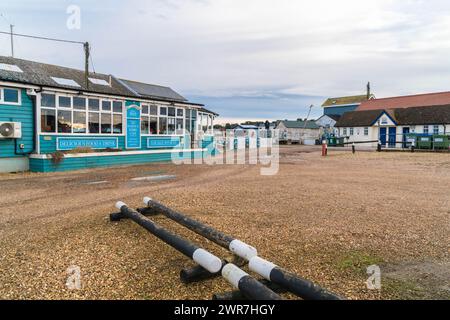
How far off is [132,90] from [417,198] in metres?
25.1

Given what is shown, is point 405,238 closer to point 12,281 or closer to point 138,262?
point 138,262

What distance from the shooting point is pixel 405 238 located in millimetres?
4938

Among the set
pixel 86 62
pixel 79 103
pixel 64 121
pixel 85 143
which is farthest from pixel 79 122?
pixel 86 62

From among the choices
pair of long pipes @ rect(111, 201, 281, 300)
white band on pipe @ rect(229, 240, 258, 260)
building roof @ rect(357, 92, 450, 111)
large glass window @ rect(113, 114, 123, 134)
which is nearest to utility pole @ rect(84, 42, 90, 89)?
large glass window @ rect(113, 114, 123, 134)

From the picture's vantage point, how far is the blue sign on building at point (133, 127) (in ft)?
56.3

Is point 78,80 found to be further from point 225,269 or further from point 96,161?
point 225,269

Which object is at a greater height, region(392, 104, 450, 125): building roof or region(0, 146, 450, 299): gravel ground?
region(392, 104, 450, 125): building roof

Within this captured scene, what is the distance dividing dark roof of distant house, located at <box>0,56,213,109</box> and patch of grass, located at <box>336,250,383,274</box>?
14.0 metres

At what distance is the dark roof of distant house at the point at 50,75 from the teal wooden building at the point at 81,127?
0.11m

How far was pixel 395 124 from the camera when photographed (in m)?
37.1

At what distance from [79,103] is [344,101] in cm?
5403

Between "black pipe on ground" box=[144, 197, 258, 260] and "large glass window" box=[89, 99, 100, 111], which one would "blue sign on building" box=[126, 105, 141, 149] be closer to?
"large glass window" box=[89, 99, 100, 111]

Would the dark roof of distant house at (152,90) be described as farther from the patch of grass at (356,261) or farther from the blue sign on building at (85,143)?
the patch of grass at (356,261)

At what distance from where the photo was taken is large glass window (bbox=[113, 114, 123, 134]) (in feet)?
54.8
